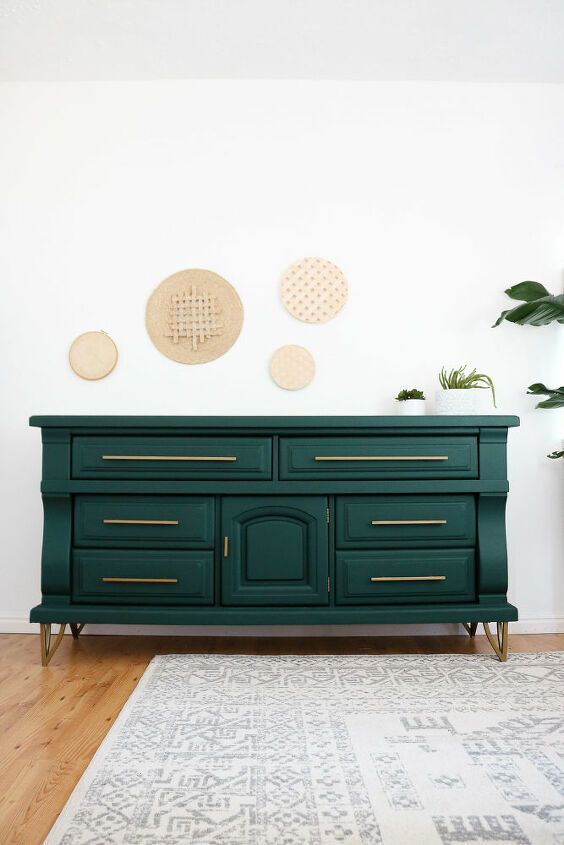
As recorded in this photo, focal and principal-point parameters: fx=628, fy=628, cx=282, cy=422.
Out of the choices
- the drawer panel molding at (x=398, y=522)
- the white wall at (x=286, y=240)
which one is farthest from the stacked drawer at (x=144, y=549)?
the white wall at (x=286, y=240)

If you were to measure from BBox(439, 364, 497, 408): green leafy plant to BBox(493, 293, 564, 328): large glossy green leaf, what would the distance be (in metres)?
0.28

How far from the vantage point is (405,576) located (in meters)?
2.42

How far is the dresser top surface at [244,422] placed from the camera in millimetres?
2381

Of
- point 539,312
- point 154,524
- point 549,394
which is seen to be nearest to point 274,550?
point 154,524

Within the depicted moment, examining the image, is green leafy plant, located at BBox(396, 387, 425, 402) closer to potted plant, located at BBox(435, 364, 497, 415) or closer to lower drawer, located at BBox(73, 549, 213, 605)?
potted plant, located at BBox(435, 364, 497, 415)

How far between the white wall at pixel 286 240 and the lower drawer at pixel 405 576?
0.64 m

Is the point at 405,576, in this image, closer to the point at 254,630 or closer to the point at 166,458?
the point at 254,630

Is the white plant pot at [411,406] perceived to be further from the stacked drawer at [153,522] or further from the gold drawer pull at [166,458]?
the gold drawer pull at [166,458]

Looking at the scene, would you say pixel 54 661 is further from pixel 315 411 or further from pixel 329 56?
pixel 329 56

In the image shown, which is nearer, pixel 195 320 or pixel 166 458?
pixel 166 458

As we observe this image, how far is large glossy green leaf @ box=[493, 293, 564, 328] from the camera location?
8.70ft

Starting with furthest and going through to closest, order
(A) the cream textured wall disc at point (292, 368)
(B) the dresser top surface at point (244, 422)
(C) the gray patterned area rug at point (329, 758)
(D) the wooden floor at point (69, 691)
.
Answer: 1. (A) the cream textured wall disc at point (292, 368)
2. (B) the dresser top surface at point (244, 422)
3. (D) the wooden floor at point (69, 691)
4. (C) the gray patterned area rug at point (329, 758)

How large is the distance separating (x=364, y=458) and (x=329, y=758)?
1.08 meters

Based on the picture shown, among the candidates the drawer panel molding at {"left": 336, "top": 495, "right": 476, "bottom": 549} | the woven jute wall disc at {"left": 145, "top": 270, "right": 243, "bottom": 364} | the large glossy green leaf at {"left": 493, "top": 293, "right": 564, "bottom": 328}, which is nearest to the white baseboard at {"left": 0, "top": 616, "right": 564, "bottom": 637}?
the drawer panel molding at {"left": 336, "top": 495, "right": 476, "bottom": 549}
